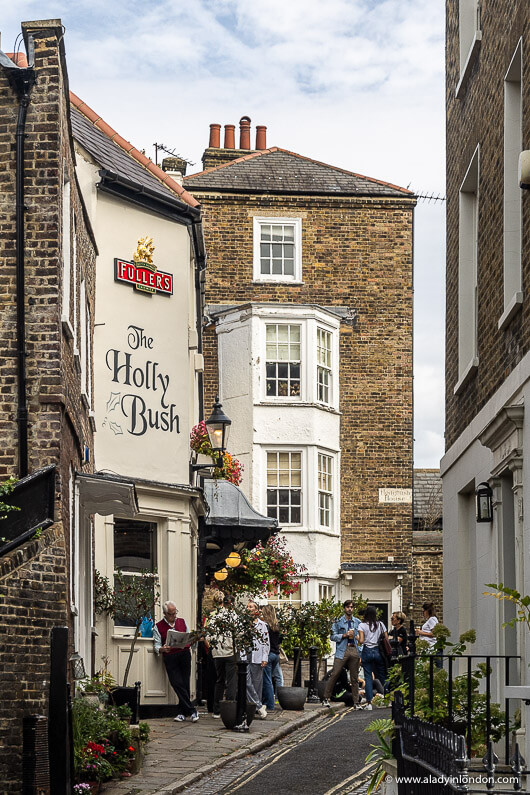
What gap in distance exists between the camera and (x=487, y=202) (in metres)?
12.2

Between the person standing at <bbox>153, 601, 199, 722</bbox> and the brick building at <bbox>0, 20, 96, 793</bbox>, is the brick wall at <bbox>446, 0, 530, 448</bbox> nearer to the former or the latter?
the brick building at <bbox>0, 20, 96, 793</bbox>

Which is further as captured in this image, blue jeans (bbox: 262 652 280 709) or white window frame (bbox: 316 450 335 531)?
white window frame (bbox: 316 450 335 531)

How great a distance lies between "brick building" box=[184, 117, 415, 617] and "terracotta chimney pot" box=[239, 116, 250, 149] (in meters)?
2.93

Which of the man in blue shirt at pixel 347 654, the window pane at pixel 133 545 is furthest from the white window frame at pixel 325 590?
the window pane at pixel 133 545

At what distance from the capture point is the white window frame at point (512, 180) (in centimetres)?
1090

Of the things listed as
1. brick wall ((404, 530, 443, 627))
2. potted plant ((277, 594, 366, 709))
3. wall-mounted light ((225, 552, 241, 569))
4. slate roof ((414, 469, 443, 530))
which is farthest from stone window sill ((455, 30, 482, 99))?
slate roof ((414, 469, 443, 530))

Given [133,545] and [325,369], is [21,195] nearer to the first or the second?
[133,545]

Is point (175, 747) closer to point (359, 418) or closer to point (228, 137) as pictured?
point (359, 418)

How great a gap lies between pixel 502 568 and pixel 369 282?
19811mm

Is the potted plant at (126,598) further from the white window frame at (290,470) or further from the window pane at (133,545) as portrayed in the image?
the white window frame at (290,470)

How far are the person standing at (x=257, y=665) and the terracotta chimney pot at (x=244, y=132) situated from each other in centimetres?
1826

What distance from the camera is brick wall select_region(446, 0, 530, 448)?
10.5 metres

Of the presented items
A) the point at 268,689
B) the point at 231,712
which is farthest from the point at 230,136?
the point at 231,712

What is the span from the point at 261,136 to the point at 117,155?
43.5ft
